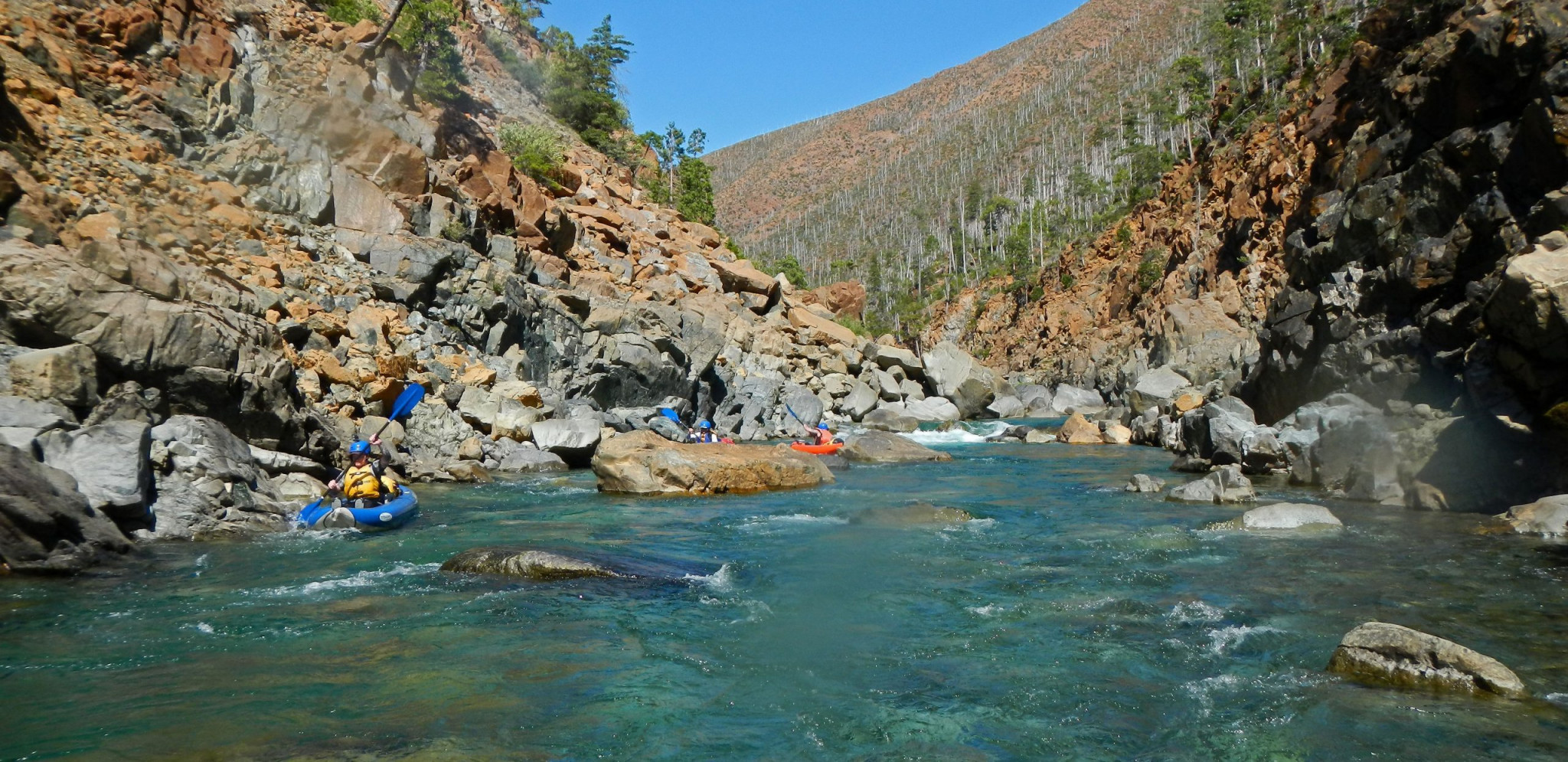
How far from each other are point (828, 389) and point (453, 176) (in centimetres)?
1741

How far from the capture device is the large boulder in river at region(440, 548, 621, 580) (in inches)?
348

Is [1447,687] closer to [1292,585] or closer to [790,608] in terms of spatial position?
[1292,585]

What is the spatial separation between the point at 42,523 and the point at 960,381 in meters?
36.3

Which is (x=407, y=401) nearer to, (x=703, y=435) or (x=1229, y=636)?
(x=703, y=435)

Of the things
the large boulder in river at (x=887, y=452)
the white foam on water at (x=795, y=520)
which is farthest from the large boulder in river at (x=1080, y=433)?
the white foam on water at (x=795, y=520)

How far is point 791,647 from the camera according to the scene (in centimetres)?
693

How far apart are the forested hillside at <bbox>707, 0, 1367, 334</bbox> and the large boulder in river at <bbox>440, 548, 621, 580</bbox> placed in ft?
127

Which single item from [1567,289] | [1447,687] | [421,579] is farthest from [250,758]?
[1567,289]

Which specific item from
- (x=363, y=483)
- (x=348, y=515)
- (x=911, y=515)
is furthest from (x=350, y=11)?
(x=911, y=515)

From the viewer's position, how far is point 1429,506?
12125 millimetres

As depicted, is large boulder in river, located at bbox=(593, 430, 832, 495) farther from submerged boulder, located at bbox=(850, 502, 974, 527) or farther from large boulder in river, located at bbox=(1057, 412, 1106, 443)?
large boulder in river, located at bbox=(1057, 412, 1106, 443)

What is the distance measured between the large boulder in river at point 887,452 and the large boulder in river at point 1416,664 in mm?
16058

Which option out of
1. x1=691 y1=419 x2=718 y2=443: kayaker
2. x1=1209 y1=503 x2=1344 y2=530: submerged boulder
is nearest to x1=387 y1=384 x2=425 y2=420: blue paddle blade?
x1=691 y1=419 x2=718 y2=443: kayaker

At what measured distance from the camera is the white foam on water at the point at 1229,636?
6.66 meters
